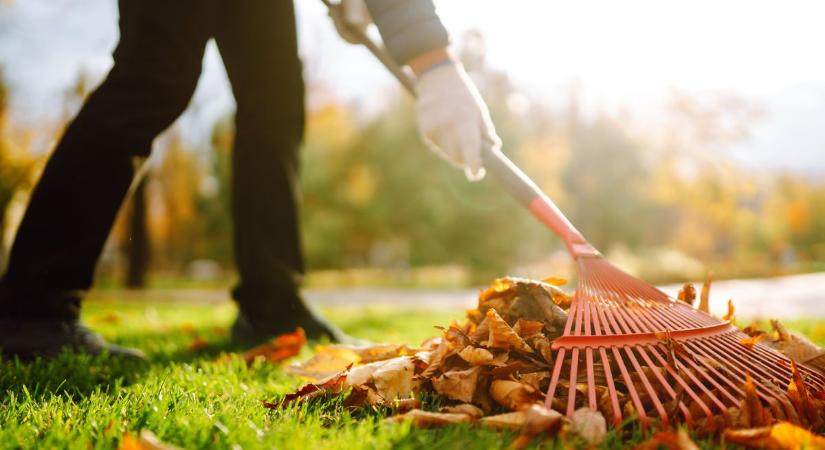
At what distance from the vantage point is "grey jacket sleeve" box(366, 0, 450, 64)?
1.82 m

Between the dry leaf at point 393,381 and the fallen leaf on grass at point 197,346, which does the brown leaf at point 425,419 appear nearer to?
the dry leaf at point 393,381

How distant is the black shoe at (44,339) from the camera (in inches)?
74.4

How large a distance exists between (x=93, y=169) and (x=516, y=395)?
1438 mm

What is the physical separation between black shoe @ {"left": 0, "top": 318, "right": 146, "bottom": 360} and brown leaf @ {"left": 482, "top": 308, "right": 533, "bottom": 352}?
4.12 ft

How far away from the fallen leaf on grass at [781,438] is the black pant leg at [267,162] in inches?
74.0

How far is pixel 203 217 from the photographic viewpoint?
24.6 m

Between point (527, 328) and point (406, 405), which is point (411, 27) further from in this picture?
point (406, 405)

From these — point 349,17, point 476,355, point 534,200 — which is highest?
point 349,17

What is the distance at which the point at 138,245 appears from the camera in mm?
13062

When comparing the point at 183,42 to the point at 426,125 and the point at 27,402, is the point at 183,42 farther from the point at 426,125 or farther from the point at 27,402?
the point at 27,402

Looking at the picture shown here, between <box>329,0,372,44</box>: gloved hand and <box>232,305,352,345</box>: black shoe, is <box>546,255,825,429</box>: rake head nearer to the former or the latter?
<box>329,0,372,44</box>: gloved hand

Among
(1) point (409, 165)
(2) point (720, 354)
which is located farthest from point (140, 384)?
(1) point (409, 165)

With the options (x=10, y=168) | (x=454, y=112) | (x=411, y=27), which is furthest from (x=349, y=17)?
(x=10, y=168)

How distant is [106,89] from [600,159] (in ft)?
91.0
